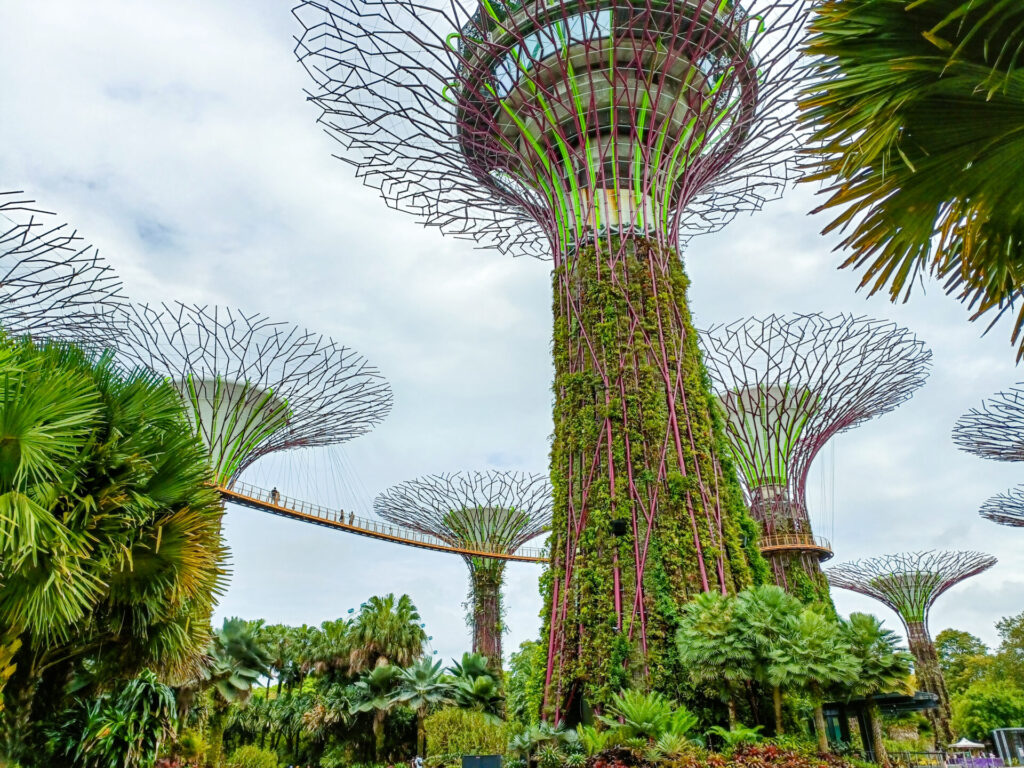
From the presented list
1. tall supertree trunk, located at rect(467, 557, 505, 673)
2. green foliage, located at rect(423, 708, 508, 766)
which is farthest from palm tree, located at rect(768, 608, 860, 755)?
tall supertree trunk, located at rect(467, 557, 505, 673)

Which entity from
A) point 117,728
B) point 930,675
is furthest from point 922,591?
point 117,728

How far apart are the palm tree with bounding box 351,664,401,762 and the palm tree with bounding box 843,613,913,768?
14.5 metres

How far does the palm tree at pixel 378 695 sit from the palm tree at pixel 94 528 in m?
15.0

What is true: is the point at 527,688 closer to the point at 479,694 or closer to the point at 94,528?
the point at 479,694

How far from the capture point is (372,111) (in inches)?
726

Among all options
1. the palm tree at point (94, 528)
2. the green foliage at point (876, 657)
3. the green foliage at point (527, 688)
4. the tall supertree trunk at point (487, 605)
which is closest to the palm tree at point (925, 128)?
the palm tree at point (94, 528)

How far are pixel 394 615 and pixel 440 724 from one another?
18.4ft

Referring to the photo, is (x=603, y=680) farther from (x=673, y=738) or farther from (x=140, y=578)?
(x=140, y=578)

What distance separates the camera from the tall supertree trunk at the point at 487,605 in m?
37.9

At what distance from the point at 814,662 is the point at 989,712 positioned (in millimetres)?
27664

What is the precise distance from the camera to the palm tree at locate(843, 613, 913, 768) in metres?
14.1

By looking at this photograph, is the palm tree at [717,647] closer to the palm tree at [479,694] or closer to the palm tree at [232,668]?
the palm tree at [479,694]

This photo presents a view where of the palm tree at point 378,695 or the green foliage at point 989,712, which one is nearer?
the palm tree at point 378,695

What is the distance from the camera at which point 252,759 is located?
22.8 meters
